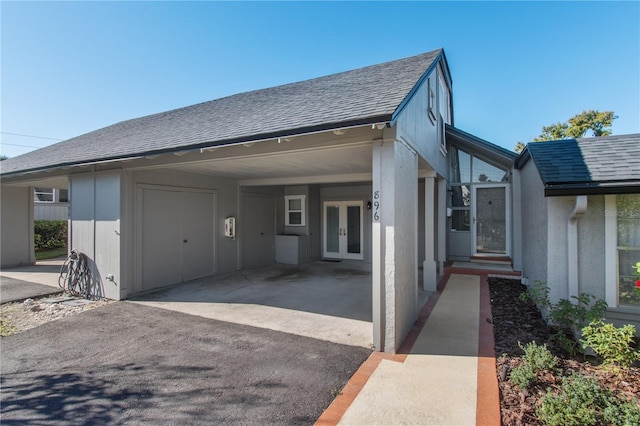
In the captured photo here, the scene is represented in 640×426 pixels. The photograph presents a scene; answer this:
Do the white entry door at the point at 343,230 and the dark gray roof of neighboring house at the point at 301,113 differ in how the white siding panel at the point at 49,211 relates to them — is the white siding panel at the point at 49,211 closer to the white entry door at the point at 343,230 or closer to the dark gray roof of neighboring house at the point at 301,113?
the dark gray roof of neighboring house at the point at 301,113

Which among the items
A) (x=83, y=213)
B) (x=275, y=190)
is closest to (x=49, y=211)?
(x=83, y=213)

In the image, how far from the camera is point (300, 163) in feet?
22.5

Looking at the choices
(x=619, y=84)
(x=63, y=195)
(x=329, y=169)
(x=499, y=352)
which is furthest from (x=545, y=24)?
(x=63, y=195)

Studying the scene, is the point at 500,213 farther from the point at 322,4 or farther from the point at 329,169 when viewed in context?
the point at 322,4

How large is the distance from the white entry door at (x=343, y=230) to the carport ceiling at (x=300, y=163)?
4.05 metres

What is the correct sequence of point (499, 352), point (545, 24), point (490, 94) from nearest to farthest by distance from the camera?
point (499, 352) → point (545, 24) → point (490, 94)

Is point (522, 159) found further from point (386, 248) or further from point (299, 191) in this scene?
point (299, 191)

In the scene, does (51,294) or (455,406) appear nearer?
(455,406)

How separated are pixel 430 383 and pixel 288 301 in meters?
3.88

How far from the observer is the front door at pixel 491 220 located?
1030 cm

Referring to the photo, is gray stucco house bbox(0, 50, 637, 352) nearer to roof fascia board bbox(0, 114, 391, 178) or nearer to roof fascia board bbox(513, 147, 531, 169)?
roof fascia board bbox(0, 114, 391, 178)

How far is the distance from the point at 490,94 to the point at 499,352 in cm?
2250

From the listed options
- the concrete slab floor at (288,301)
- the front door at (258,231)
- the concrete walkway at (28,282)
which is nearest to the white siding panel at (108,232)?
the concrete slab floor at (288,301)

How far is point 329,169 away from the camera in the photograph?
793cm
